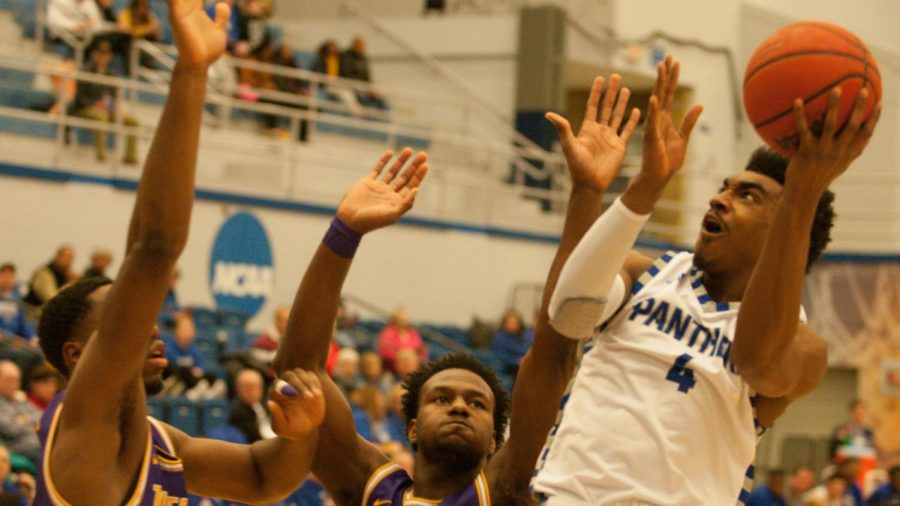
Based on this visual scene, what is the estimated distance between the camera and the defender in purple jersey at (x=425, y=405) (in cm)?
400

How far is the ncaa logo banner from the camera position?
44.3ft

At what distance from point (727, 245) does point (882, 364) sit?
15071 mm

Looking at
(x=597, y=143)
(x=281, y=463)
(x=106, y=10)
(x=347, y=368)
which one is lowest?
(x=347, y=368)

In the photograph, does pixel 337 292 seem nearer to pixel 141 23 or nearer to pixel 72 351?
pixel 72 351

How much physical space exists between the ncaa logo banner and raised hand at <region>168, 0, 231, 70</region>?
1035 centimetres

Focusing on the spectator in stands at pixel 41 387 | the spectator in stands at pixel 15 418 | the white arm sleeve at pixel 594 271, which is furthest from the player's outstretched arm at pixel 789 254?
the spectator in stands at pixel 41 387

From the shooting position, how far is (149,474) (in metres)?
3.47

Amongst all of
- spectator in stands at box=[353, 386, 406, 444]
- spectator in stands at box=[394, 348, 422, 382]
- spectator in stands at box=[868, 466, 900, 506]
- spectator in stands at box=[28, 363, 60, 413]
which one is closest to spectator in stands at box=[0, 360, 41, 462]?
spectator in stands at box=[28, 363, 60, 413]

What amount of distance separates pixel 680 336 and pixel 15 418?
18.5 ft

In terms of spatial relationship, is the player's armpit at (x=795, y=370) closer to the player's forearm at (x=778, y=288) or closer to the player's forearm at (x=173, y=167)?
the player's forearm at (x=778, y=288)

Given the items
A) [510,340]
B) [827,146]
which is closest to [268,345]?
[510,340]

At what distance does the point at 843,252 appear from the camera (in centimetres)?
1786

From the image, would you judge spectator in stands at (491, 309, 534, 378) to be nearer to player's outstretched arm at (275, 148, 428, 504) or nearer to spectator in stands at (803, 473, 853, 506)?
spectator in stands at (803, 473, 853, 506)

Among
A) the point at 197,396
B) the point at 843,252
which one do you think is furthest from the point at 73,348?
the point at 843,252
